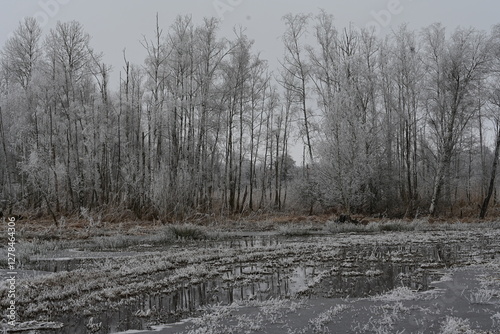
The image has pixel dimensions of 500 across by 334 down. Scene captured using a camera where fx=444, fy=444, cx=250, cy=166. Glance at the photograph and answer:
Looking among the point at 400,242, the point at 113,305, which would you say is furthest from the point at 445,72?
the point at 113,305

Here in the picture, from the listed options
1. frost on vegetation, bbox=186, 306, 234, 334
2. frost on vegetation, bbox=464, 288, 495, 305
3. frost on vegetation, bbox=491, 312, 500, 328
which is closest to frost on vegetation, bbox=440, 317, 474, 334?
frost on vegetation, bbox=491, 312, 500, 328

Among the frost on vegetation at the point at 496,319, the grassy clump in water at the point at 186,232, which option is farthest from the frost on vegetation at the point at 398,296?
the grassy clump in water at the point at 186,232

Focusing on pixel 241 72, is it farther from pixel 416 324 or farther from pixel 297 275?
pixel 416 324

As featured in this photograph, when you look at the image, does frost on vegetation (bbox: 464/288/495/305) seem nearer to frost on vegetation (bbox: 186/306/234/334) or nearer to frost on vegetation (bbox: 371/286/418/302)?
frost on vegetation (bbox: 371/286/418/302)

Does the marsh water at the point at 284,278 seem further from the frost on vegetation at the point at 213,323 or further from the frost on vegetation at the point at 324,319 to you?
the frost on vegetation at the point at 324,319

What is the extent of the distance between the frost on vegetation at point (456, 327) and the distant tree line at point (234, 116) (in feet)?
65.0

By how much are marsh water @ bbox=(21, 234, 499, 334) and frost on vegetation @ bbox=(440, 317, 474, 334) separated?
6.64ft

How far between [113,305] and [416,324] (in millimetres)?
4434

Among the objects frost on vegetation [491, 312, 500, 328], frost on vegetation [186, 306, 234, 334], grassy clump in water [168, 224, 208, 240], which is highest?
grassy clump in water [168, 224, 208, 240]

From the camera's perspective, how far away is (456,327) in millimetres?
5309

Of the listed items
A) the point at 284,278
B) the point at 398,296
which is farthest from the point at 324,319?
the point at 284,278

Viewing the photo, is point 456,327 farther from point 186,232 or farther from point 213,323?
point 186,232

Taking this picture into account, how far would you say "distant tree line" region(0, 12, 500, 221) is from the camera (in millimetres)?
29109

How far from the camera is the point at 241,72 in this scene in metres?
34.5
